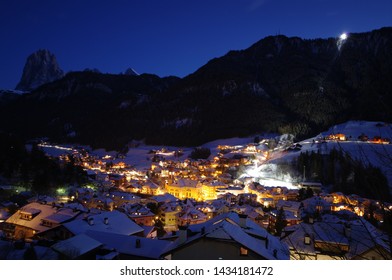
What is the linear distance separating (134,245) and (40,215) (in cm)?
789

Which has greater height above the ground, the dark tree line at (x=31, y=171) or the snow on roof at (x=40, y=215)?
the dark tree line at (x=31, y=171)

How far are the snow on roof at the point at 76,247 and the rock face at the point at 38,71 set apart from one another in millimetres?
188460

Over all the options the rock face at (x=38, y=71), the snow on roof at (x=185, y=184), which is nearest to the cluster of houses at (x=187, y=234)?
the snow on roof at (x=185, y=184)

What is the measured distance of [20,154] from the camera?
89.1 ft

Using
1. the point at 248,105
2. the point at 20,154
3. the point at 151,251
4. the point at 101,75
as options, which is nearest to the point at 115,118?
the point at 248,105

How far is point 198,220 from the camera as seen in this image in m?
19.7

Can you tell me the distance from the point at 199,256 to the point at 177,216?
47.9 feet

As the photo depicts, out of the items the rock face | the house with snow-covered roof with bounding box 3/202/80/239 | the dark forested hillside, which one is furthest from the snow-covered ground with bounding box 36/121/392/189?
the rock face

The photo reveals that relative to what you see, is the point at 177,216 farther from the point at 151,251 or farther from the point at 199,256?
the point at 199,256

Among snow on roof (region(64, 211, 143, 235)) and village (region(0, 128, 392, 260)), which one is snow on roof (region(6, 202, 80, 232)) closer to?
village (region(0, 128, 392, 260))

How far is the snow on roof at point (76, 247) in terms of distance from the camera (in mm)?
7698

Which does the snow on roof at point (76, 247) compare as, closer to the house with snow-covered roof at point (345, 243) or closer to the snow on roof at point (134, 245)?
the snow on roof at point (134, 245)

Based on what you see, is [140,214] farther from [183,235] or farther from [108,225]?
[183,235]

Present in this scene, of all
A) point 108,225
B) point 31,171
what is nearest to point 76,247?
point 108,225
